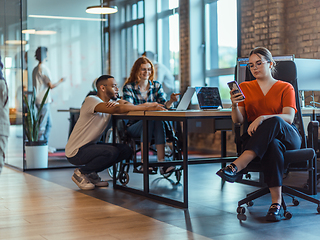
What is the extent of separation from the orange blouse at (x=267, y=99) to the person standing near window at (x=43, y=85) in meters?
3.43

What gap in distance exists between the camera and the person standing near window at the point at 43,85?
19.5ft

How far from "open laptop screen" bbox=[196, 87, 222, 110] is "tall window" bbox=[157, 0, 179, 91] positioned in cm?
392

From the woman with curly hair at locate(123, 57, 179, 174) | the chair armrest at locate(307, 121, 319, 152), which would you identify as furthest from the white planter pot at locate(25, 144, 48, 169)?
the chair armrest at locate(307, 121, 319, 152)

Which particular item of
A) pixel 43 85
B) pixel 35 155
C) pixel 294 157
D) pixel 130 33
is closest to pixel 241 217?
pixel 294 157

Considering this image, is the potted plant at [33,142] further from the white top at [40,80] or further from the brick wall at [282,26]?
the brick wall at [282,26]

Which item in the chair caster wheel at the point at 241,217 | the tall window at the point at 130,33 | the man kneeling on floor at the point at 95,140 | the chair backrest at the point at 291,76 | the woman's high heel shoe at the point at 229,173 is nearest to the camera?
the woman's high heel shoe at the point at 229,173

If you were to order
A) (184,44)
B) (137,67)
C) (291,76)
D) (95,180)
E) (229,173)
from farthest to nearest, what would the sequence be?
(184,44) < (137,67) < (95,180) < (291,76) < (229,173)

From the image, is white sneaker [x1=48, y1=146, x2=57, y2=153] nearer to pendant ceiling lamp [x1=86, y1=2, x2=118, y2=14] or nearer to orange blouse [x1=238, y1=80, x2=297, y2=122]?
pendant ceiling lamp [x1=86, y1=2, x2=118, y2=14]

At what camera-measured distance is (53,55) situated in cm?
616

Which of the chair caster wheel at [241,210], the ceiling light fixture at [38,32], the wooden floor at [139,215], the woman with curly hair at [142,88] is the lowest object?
the wooden floor at [139,215]

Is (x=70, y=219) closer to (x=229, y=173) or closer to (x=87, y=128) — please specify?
(x=229, y=173)

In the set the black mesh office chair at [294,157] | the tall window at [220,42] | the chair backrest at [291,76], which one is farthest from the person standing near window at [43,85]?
the chair backrest at [291,76]

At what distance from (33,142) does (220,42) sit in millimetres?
3449

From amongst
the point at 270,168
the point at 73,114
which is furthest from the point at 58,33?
the point at 270,168
